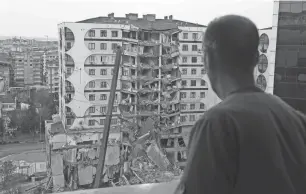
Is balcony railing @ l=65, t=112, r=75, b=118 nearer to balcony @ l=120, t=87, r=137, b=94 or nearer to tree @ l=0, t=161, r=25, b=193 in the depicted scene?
balcony @ l=120, t=87, r=137, b=94

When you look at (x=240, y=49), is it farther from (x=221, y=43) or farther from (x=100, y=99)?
(x=100, y=99)

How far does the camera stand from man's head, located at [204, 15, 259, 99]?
0.31 meters

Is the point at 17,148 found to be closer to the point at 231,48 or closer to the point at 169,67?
the point at 169,67

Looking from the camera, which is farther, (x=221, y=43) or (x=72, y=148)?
(x=72, y=148)

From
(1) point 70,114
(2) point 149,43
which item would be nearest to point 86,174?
(1) point 70,114

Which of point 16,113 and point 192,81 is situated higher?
point 192,81

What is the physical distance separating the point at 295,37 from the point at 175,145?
4969 millimetres

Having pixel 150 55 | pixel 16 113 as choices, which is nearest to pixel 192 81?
pixel 150 55

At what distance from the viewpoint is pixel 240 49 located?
12.4 inches

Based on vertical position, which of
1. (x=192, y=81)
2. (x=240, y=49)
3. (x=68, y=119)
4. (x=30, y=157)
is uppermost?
(x=240, y=49)

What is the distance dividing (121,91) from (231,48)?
232 inches

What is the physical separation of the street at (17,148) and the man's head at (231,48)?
8.06 meters

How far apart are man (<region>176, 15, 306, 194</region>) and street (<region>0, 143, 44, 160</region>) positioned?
8.07 m

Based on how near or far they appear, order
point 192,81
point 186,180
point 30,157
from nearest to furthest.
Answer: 1. point 186,180
2. point 192,81
3. point 30,157
